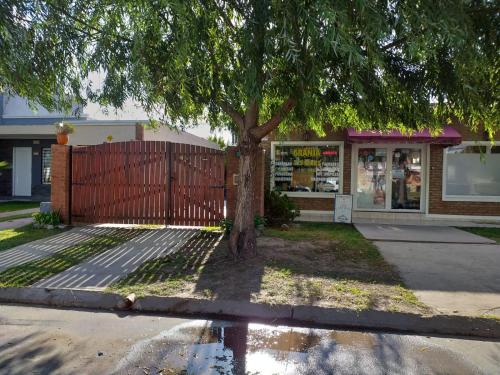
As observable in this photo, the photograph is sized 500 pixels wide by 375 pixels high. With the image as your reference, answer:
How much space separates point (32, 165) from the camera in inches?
762

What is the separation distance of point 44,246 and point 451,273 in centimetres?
737

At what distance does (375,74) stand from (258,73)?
5.58ft

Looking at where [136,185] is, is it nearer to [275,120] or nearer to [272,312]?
[275,120]

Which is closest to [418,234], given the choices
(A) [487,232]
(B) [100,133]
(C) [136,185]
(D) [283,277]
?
(A) [487,232]

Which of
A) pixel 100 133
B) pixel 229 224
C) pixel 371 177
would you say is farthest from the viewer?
pixel 100 133

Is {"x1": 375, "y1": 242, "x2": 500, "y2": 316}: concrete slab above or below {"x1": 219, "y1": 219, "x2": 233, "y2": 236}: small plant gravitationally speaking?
below

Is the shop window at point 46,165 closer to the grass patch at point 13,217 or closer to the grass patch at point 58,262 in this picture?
Result: the grass patch at point 13,217

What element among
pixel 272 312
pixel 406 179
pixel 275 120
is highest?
pixel 275 120

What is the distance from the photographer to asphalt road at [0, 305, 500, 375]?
3789 millimetres

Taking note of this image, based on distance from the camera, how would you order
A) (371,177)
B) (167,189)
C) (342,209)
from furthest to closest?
(371,177), (342,209), (167,189)

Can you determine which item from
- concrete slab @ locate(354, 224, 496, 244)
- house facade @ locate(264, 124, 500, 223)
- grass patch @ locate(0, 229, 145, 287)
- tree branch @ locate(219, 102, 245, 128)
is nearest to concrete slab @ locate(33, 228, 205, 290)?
grass patch @ locate(0, 229, 145, 287)

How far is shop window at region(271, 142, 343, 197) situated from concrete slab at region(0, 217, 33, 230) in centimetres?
706

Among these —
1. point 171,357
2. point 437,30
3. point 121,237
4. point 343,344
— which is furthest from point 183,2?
point 121,237

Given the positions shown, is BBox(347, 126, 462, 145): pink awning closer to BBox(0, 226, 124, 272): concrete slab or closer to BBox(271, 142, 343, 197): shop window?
BBox(271, 142, 343, 197): shop window
